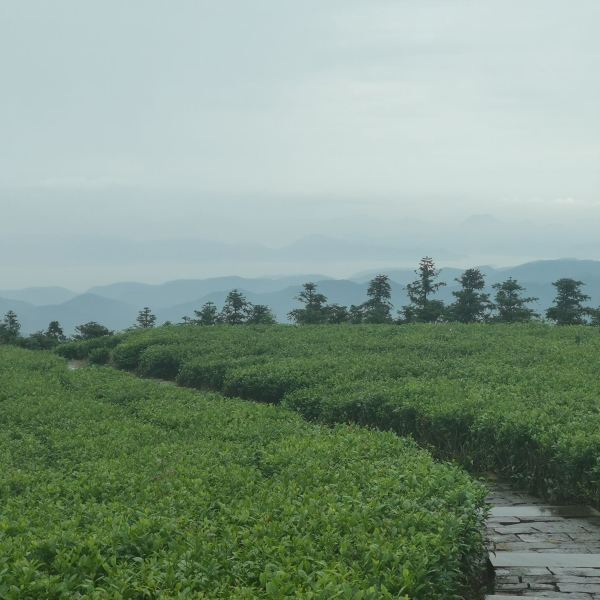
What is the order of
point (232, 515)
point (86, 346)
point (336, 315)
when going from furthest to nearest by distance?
point (336, 315) < point (86, 346) < point (232, 515)

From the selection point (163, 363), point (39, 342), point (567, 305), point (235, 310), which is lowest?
point (39, 342)

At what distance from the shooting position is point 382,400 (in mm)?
11461

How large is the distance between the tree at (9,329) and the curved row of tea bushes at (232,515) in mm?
26658

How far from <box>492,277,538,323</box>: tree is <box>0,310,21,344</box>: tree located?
81.9 feet

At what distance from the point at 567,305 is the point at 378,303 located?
396 inches

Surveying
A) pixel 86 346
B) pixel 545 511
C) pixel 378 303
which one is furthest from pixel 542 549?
pixel 378 303

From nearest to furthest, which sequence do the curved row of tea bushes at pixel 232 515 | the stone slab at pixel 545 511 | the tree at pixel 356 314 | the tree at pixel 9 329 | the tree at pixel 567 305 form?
the curved row of tea bushes at pixel 232 515, the stone slab at pixel 545 511, the tree at pixel 567 305, the tree at pixel 356 314, the tree at pixel 9 329

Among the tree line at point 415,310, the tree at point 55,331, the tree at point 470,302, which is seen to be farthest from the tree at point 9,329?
the tree at point 470,302

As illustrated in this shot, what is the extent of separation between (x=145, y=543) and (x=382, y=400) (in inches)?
270

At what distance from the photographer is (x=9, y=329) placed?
1436 inches

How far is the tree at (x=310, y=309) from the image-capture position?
34125mm

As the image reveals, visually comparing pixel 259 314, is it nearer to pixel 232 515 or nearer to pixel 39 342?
pixel 39 342

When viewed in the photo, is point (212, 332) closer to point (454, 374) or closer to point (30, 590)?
point (454, 374)

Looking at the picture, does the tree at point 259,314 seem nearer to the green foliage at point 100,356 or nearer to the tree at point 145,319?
the tree at point 145,319
